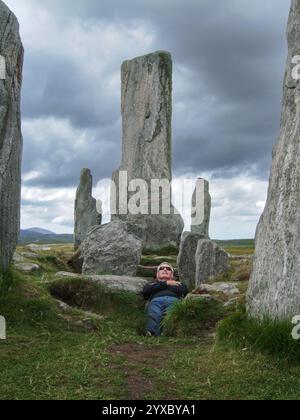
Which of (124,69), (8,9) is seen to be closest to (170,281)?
(8,9)

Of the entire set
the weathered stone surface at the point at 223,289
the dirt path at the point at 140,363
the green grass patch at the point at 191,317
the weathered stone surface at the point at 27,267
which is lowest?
the dirt path at the point at 140,363

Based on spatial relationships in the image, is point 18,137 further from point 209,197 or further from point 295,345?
point 209,197

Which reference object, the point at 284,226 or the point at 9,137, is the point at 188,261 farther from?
the point at 284,226

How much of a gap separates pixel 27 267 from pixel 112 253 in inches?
99.2

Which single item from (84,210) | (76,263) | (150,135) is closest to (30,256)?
(76,263)

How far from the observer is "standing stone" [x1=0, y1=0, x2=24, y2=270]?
10.4 metres

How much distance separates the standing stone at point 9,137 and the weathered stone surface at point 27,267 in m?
4.72

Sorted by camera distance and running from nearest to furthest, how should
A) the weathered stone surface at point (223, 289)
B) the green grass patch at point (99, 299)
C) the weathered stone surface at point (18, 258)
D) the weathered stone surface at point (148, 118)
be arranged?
the green grass patch at point (99, 299) < the weathered stone surface at point (223, 289) < the weathered stone surface at point (18, 258) < the weathered stone surface at point (148, 118)

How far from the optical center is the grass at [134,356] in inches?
247

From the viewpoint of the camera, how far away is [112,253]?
665 inches

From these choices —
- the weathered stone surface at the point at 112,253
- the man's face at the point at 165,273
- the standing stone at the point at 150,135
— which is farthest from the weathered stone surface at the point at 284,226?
the standing stone at the point at 150,135

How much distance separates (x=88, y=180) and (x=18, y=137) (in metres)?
19.3

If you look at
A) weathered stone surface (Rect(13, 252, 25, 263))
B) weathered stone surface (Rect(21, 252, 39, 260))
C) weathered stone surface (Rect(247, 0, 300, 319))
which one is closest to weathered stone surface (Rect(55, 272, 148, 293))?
weathered stone surface (Rect(247, 0, 300, 319))

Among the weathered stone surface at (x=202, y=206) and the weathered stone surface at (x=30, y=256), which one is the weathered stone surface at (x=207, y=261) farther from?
the weathered stone surface at (x=202, y=206)
